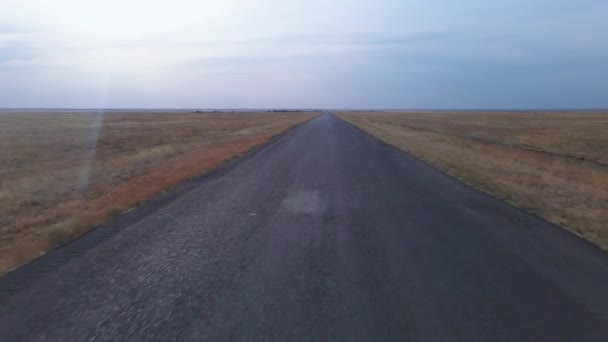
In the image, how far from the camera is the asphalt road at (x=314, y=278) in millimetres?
4211

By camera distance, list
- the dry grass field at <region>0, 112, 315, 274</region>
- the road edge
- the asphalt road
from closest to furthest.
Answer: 1. the asphalt road
2. the road edge
3. the dry grass field at <region>0, 112, 315, 274</region>

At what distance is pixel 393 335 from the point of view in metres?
4.05

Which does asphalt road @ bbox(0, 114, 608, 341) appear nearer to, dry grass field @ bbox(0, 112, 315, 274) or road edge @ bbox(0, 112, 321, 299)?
road edge @ bbox(0, 112, 321, 299)

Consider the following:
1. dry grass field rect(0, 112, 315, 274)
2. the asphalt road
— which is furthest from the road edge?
dry grass field rect(0, 112, 315, 274)

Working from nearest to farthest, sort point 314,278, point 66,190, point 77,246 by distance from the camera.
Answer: point 314,278 < point 77,246 < point 66,190

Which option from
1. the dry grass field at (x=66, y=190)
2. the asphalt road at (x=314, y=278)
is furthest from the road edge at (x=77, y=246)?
the dry grass field at (x=66, y=190)

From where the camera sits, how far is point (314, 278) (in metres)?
5.48

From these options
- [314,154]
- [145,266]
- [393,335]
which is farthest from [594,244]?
[314,154]

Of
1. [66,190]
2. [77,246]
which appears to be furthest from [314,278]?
[66,190]

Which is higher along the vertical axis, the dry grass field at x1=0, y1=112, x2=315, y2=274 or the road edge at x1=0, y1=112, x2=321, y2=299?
the road edge at x1=0, y1=112, x2=321, y2=299

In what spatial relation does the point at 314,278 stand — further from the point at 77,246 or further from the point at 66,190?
the point at 66,190

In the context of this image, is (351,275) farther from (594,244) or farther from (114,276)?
(594,244)

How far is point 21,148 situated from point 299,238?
91.5 ft

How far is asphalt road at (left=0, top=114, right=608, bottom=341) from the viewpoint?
4.21 meters
